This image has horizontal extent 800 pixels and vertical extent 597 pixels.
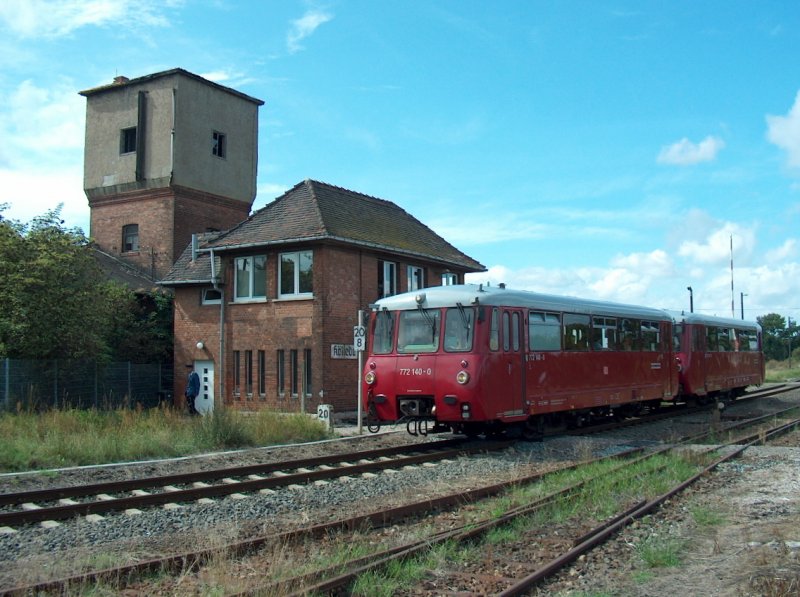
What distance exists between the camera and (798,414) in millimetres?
22328

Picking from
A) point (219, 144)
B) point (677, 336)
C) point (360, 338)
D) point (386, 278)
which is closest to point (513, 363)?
point (360, 338)

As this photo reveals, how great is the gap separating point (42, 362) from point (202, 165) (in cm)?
1405

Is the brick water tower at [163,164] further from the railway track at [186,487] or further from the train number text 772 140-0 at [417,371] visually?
the railway track at [186,487]

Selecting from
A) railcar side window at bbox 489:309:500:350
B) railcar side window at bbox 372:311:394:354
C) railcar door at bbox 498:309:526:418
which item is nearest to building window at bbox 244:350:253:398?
railcar side window at bbox 372:311:394:354

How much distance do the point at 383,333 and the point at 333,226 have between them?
9.56 m

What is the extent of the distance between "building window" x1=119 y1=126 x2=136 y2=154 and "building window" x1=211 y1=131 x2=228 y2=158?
3.53 meters

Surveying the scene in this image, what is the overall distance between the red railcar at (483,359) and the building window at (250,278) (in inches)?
416

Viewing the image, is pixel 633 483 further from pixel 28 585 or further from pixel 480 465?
pixel 28 585

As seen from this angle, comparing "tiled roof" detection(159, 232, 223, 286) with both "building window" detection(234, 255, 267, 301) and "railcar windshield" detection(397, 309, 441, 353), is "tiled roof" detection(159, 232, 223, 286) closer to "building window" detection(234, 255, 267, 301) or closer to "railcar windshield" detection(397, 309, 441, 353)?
"building window" detection(234, 255, 267, 301)

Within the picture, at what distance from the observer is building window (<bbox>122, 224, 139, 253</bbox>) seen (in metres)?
34.6

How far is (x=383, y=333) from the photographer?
50.8 feet

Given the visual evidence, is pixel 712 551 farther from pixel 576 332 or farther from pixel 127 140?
pixel 127 140

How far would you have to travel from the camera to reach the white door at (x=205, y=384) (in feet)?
88.1

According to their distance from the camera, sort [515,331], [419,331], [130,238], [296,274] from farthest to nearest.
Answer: [130,238]
[296,274]
[515,331]
[419,331]
